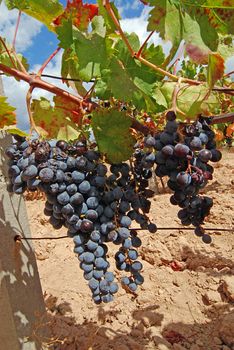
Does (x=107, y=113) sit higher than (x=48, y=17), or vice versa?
(x=48, y=17)

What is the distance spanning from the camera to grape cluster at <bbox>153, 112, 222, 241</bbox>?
100 cm

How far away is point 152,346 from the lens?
214 centimetres

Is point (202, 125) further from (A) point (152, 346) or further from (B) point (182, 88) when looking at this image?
(A) point (152, 346)

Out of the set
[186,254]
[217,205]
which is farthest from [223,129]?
[186,254]

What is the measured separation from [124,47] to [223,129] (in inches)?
231

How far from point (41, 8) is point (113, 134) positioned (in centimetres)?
49

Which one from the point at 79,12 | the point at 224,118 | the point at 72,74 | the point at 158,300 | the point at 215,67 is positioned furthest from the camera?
the point at 158,300

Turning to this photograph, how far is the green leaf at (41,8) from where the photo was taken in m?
1.23

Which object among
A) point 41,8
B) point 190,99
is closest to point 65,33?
point 41,8

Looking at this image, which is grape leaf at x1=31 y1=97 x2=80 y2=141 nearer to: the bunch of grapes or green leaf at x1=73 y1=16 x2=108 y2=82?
green leaf at x1=73 y1=16 x2=108 y2=82

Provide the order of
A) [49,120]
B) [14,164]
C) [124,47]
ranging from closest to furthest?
[124,47], [14,164], [49,120]

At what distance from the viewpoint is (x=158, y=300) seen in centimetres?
268

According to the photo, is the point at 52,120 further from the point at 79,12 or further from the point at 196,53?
the point at 196,53

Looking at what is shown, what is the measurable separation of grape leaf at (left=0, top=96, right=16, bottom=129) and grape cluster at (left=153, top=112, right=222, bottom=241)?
0.50 metres
